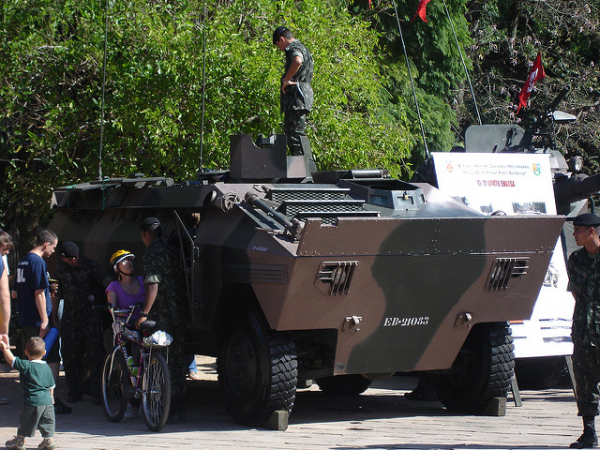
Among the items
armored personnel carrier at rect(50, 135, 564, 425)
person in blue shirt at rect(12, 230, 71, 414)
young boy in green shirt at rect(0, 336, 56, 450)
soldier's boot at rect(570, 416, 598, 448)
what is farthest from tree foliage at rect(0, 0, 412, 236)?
soldier's boot at rect(570, 416, 598, 448)

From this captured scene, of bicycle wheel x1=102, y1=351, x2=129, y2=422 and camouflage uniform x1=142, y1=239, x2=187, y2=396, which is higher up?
camouflage uniform x1=142, y1=239, x2=187, y2=396

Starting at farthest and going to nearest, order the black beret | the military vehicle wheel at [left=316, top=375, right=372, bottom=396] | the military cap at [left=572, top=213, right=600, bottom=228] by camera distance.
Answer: the military vehicle wheel at [left=316, top=375, right=372, bottom=396], the black beret, the military cap at [left=572, top=213, right=600, bottom=228]

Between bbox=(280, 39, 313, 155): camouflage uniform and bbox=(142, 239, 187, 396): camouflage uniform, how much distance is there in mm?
2119

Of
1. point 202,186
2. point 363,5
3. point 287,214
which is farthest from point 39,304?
point 363,5

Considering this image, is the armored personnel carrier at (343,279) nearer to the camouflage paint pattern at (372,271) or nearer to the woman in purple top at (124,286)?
the camouflage paint pattern at (372,271)

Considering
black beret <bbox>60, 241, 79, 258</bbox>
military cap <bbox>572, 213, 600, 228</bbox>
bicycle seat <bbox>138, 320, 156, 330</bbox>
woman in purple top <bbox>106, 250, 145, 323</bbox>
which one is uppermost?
military cap <bbox>572, 213, 600, 228</bbox>

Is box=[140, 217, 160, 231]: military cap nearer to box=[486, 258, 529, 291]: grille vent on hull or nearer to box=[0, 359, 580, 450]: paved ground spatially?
box=[0, 359, 580, 450]: paved ground

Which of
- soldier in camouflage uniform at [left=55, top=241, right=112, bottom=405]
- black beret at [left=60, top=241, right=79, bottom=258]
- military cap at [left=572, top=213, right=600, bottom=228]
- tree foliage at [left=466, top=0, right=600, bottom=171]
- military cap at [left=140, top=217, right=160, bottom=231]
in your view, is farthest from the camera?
tree foliage at [left=466, top=0, right=600, bottom=171]

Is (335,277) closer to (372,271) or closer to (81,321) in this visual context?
(372,271)

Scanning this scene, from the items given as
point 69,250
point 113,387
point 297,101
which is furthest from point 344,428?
point 297,101

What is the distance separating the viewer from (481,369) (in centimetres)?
895

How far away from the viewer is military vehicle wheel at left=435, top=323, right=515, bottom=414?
888cm

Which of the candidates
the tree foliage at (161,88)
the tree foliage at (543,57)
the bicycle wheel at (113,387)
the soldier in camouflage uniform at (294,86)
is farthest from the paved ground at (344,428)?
the tree foliage at (543,57)

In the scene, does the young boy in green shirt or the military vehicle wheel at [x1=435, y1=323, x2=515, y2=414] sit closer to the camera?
the young boy in green shirt
